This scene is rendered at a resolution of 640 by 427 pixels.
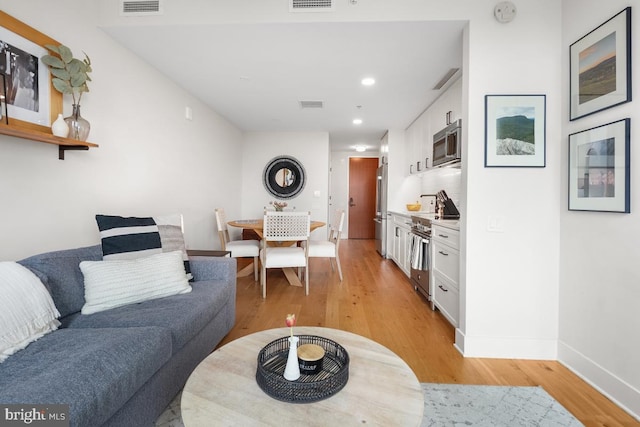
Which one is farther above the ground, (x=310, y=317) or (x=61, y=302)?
(x=61, y=302)

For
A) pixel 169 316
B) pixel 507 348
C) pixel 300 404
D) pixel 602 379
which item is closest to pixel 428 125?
pixel 507 348

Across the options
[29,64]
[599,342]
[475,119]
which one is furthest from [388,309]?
[29,64]

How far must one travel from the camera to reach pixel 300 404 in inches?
36.4

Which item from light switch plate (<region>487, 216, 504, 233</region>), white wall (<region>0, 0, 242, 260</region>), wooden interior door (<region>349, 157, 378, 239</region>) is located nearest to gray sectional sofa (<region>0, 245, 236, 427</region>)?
white wall (<region>0, 0, 242, 260</region>)

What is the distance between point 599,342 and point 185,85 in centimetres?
429

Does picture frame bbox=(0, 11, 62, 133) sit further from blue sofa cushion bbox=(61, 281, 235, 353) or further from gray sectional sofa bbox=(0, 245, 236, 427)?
blue sofa cushion bbox=(61, 281, 235, 353)

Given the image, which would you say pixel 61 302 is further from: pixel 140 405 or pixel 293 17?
pixel 293 17

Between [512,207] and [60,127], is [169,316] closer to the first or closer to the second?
[60,127]

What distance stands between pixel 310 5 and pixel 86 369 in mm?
2481

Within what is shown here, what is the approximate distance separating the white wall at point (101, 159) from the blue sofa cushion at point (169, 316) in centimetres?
74

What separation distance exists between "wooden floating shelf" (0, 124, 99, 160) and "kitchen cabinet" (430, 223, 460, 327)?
283cm

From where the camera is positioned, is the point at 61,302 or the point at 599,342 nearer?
the point at 61,302

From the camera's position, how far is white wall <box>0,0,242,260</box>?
174 cm

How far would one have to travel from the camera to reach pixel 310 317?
2.76 metres
